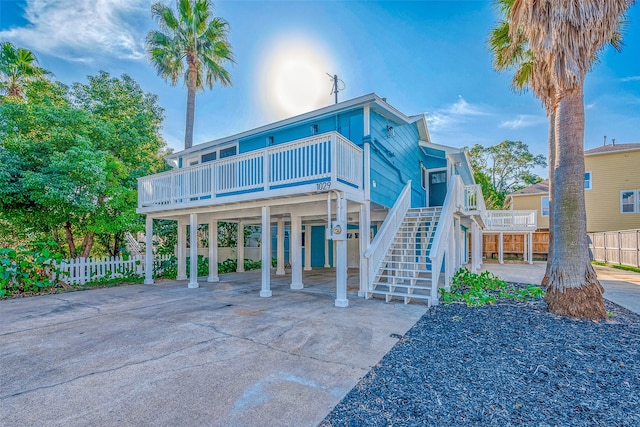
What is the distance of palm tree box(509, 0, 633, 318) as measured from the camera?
5.64 m

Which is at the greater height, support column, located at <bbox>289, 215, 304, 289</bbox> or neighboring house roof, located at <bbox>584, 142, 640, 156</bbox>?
neighboring house roof, located at <bbox>584, 142, 640, 156</bbox>

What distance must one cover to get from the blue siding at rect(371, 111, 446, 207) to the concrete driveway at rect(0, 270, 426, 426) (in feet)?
12.0

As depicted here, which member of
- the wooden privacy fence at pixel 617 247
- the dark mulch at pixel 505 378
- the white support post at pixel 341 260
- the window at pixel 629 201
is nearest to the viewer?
the dark mulch at pixel 505 378

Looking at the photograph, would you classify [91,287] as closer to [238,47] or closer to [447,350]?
[447,350]

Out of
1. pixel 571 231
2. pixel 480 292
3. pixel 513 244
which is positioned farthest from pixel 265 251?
pixel 513 244

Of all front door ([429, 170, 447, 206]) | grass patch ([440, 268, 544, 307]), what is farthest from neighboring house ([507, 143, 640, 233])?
grass patch ([440, 268, 544, 307])

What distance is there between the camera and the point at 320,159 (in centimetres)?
677

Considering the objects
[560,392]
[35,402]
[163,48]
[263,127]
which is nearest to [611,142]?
[263,127]

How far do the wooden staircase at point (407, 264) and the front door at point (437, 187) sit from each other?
3.85 metres

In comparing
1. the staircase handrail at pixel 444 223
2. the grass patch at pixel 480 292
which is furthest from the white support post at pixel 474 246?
the grass patch at pixel 480 292

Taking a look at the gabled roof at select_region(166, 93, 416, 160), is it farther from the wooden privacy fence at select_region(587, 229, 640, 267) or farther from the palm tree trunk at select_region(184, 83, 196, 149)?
the wooden privacy fence at select_region(587, 229, 640, 267)

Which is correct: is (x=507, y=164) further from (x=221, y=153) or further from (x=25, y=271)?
(x=25, y=271)

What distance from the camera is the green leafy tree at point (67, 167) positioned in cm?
923

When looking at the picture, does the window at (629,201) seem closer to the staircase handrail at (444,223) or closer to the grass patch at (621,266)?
the grass patch at (621,266)
